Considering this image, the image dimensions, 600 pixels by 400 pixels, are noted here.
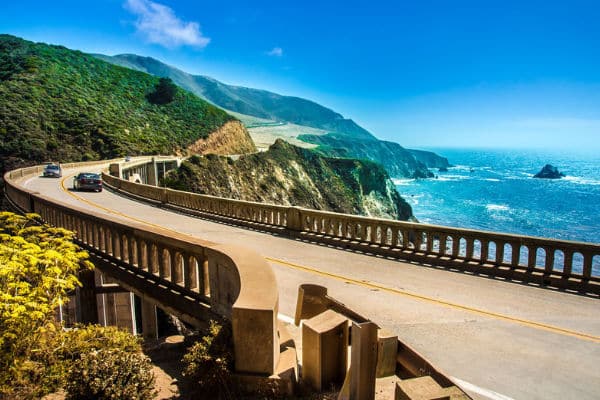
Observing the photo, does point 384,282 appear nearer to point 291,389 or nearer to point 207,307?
point 207,307

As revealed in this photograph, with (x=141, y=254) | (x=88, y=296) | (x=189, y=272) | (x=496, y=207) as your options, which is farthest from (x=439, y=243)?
(x=496, y=207)

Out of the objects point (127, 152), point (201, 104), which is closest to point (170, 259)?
point (127, 152)

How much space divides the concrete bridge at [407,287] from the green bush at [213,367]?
164mm

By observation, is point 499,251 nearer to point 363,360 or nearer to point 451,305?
point 451,305

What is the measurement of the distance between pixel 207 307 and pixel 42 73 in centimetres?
9365

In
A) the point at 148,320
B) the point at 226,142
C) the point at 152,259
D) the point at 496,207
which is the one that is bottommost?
the point at 496,207

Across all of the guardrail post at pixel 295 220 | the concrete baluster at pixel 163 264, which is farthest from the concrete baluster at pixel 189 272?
the guardrail post at pixel 295 220

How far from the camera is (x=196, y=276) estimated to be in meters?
6.86

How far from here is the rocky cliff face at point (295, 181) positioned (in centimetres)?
6981

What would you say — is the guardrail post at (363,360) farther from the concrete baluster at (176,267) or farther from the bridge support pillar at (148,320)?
the bridge support pillar at (148,320)

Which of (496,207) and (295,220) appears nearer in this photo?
(295,220)

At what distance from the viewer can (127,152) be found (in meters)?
69.1

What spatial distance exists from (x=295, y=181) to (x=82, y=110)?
1745 inches

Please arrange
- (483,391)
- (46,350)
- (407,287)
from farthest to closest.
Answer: (407,287)
(46,350)
(483,391)
